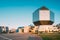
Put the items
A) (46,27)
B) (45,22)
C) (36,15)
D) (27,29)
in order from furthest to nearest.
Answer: (36,15) < (45,22) < (27,29) < (46,27)

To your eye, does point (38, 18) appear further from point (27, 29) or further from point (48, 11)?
point (27, 29)

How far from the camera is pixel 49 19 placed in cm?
15712

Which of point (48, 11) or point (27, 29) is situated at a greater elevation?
point (48, 11)

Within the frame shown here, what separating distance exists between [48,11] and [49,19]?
803 cm

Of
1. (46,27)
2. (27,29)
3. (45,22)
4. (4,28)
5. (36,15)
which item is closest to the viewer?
(46,27)

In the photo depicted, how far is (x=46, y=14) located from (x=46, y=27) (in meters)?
43.2

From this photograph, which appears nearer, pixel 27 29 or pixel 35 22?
pixel 27 29

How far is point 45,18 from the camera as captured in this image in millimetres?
158375

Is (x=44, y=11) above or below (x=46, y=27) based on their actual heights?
above

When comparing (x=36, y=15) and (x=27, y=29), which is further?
(x=36, y=15)

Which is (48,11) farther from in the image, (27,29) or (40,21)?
(27,29)

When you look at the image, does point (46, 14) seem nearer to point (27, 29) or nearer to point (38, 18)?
point (38, 18)

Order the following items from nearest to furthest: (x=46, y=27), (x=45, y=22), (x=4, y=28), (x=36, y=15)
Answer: (x=46, y=27)
(x=45, y=22)
(x=36, y=15)
(x=4, y=28)

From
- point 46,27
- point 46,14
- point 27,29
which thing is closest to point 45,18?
point 46,14
